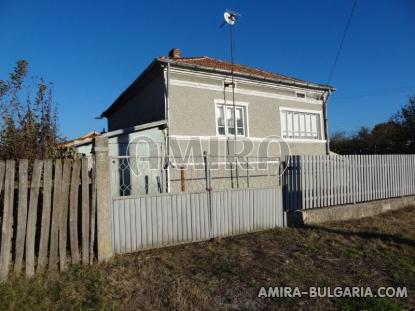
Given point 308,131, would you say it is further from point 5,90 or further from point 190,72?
point 5,90

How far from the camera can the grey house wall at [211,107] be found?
11289 millimetres

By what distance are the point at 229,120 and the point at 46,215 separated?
29.0 feet

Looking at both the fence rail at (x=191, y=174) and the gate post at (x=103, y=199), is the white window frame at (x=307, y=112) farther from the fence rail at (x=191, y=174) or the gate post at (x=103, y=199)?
the gate post at (x=103, y=199)

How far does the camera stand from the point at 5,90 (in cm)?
556

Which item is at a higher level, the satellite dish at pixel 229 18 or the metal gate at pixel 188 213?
the satellite dish at pixel 229 18

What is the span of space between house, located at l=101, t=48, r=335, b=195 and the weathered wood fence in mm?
4206

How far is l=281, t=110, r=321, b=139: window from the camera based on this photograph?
14.3 meters

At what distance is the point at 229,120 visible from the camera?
12672 mm

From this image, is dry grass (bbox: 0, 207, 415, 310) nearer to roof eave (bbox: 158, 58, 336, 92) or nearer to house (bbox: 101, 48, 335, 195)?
house (bbox: 101, 48, 335, 195)

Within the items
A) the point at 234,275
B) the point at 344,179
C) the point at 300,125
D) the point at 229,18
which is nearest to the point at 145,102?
the point at 229,18

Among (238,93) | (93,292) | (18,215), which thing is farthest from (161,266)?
(238,93)

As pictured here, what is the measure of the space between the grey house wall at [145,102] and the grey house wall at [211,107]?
0.57 m

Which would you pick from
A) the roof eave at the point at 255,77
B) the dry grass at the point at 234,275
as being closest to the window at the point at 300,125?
the roof eave at the point at 255,77

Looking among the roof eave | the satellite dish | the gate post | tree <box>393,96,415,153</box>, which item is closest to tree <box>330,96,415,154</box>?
tree <box>393,96,415,153</box>
